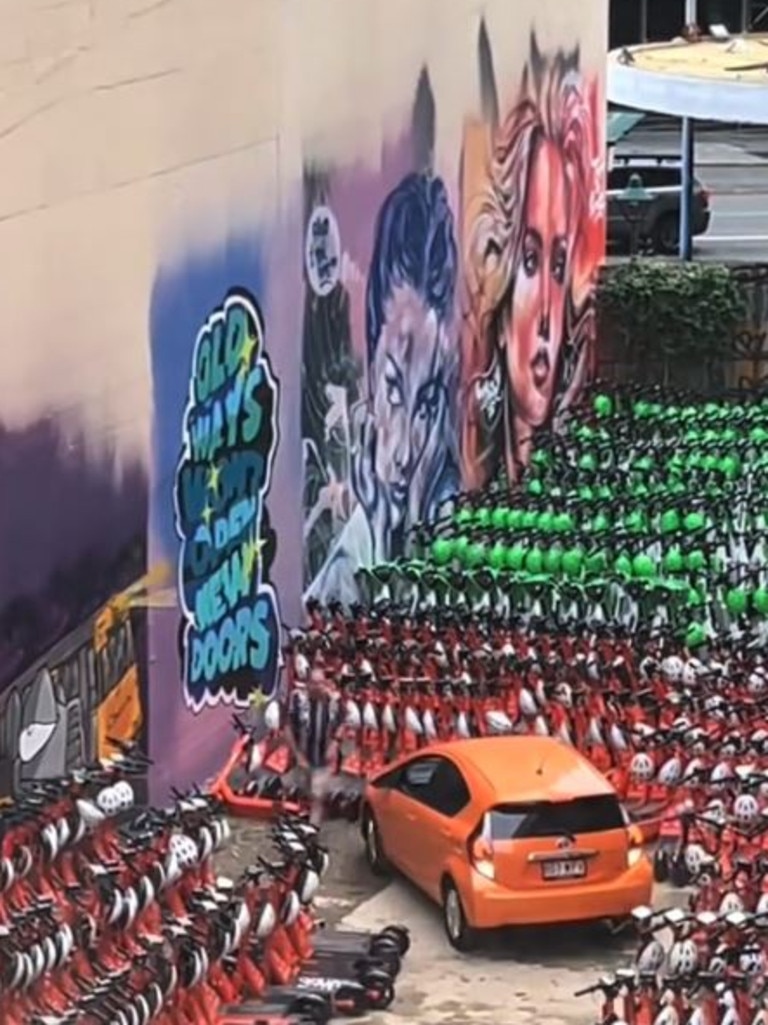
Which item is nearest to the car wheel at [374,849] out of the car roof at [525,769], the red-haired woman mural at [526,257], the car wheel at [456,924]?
the car roof at [525,769]

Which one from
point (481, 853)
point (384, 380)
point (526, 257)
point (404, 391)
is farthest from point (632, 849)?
point (526, 257)

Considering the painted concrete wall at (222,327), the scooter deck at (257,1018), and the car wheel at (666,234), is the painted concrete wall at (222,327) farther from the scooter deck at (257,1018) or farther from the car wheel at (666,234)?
the car wheel at (666,234)

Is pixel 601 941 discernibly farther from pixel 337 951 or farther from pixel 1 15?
pixel 1 15

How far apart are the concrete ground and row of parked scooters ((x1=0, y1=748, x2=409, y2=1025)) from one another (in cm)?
20

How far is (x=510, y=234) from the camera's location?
76.0 feet

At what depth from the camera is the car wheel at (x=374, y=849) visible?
46.4ft

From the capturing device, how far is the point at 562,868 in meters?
12.8

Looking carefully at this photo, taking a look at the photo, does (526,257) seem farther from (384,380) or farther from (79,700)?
(79,700)

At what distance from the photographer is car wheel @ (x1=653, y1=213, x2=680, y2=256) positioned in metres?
35.8

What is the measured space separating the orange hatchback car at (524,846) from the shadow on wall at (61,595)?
→ 1993 mm

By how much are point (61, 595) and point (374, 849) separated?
7.77 ft

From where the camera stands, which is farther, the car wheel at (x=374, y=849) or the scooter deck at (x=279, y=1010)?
the car wheel at (x=374, y=849)

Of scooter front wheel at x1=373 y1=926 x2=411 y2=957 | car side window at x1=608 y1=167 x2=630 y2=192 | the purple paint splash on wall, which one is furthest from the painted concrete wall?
car side window at x1=608 y1=167 x2=630 y2=192

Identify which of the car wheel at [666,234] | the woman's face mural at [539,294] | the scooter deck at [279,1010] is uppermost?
the scooter deck at [279,1010]
